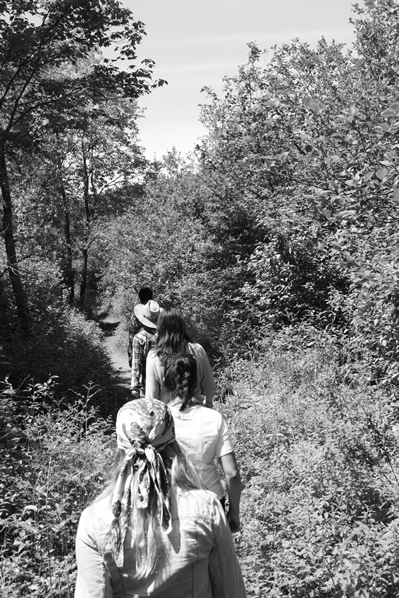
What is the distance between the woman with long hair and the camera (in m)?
3.24

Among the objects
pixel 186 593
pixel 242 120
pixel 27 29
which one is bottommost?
pixel 186 593

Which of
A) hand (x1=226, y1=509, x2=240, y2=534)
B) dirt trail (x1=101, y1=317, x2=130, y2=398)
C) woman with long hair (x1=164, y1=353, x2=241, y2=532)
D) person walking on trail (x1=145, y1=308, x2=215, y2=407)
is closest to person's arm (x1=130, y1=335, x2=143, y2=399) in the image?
person walking on trail (x1=145, y1=308, x2=215, y2=407)

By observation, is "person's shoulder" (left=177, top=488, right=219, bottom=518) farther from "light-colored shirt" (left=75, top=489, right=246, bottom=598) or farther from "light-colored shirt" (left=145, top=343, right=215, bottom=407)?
"light-colored shirt" (left=145, top=343, right=215, bottom=407)

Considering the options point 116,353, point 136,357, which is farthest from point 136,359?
point 116,353

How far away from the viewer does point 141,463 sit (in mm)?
2014

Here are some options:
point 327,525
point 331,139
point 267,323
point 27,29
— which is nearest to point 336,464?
point 327,525

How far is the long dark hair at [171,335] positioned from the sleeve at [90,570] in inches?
91.3

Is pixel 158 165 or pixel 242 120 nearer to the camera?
pixel 242 120

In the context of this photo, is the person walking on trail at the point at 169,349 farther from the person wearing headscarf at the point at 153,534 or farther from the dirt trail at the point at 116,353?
the dirt trail at the point at 116,353

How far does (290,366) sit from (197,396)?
6003mm

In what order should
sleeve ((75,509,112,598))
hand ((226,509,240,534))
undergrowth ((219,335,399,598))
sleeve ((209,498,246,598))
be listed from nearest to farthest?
1. sleeve ((75,509,112,598))
2. sleeve ((209,498,246,598))
3. hand ((226,509,240,534))
4. undergrowth ((219,335,399,598))

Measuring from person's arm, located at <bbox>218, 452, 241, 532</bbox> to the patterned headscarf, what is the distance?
4.03 ft

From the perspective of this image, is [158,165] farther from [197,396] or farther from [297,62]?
[197,396]

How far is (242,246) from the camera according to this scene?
15469 mm
